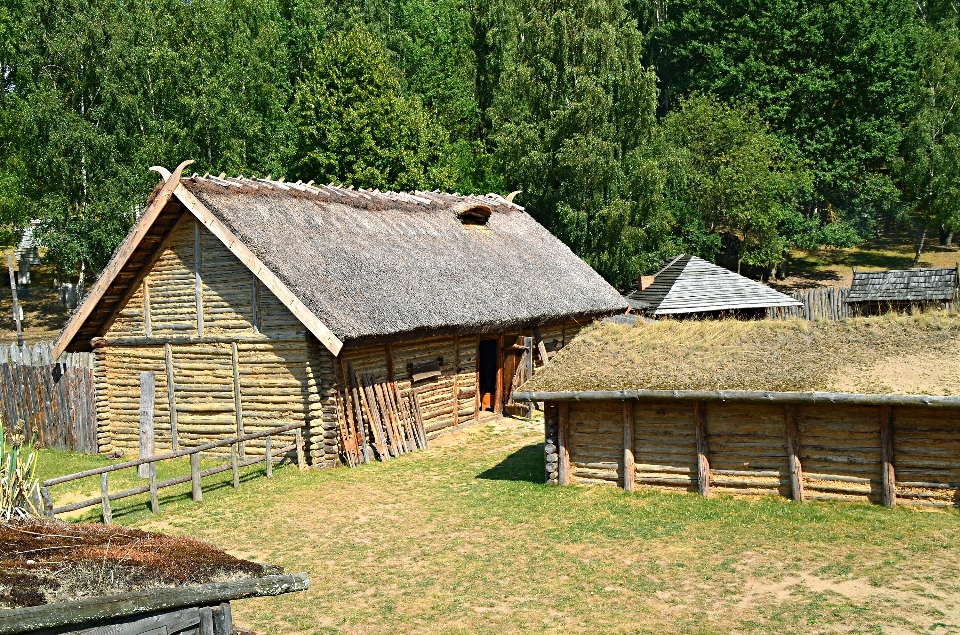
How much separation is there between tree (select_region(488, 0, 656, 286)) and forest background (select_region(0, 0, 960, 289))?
0.30 feet

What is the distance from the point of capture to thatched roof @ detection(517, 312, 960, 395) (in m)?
15.4

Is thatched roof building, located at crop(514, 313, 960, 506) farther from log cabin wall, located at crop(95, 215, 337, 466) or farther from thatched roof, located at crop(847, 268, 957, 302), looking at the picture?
thatched roof, located at crop(847, 268, 957, 302)

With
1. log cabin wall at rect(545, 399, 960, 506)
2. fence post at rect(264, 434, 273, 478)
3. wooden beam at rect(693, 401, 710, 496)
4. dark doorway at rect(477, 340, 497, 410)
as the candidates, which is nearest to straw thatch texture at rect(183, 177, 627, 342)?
dark doorway at rect(477, 340, 497, 410)

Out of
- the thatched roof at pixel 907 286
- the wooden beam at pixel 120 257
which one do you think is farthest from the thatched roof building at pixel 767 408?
the thatched roof at pixel 907 286

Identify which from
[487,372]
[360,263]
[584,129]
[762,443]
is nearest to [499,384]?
[487,372]

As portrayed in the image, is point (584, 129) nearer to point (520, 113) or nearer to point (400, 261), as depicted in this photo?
point (520, 113)

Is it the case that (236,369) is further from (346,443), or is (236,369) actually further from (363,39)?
(363,39)

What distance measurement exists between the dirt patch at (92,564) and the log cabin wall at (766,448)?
10.6m

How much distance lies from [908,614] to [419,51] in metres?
46.0

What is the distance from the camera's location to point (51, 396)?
2394cm

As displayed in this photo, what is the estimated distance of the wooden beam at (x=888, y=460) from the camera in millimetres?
15094

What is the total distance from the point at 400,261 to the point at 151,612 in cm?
1729

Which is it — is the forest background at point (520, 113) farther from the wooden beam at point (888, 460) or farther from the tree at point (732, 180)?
the wooden beam at point (888, 460)

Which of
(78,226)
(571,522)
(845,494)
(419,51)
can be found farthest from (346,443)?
(419,51)
